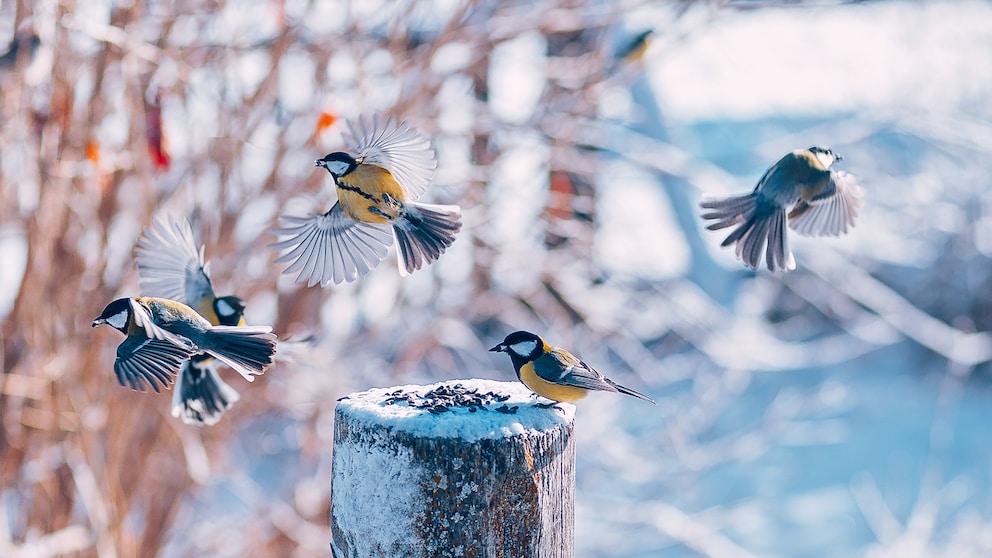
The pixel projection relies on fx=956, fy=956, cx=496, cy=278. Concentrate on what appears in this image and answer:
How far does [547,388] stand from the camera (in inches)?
66.4

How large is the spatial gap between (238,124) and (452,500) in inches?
113

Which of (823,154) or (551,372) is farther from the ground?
(823,154)

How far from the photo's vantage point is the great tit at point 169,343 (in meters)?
1.57

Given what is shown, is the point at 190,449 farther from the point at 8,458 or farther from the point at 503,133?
the point at 503,133

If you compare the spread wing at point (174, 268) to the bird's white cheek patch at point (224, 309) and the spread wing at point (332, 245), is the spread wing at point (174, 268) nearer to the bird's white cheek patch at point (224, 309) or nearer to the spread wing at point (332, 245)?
the bird's white cheek patch at point (224, 309)

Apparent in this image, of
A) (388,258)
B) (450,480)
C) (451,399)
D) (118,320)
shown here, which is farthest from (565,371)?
(388,258)

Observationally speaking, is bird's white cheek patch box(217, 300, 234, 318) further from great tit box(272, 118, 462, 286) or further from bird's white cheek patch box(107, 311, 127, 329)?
bird's white cheek patch box(107, 311, 127, 329)

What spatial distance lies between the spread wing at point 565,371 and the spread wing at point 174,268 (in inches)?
33.6

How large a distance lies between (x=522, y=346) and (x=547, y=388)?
17 cm

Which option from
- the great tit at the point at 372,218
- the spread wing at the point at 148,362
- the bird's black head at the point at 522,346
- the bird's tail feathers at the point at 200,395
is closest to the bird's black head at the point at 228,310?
the bird's tail feathers at the point at 200,395

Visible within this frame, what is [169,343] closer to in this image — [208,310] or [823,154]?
Answer: [208,310]

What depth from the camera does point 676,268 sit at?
6656 millimetres

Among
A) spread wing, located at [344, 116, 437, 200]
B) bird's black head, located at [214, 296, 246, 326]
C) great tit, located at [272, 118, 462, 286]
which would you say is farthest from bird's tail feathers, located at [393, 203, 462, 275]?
bird's black head, located at [214, 296, 246, 326]

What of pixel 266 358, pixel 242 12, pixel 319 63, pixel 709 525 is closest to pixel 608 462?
pixel 709 525
